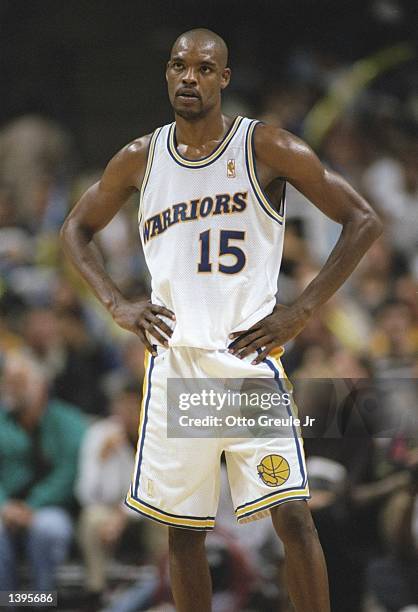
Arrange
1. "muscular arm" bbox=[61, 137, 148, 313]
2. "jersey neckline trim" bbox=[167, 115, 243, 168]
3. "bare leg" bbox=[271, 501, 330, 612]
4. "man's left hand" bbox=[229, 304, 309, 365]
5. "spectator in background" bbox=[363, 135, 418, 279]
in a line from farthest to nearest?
"spectator in background" bbox=[363, 135, 418, 279] → "muscular arm" bbox=[61, 137, 148, 313] → "jersey neckline trim" bbox=[167, 115, 243, 168] → "man's left hand" bbox=[229, 304, 309, 365] → "bare leg" bbox=[271, 501, 330, 612]

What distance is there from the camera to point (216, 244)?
295 cm

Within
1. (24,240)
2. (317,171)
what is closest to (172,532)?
(317,171)

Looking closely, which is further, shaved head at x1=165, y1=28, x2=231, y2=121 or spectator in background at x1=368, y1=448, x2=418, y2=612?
spectator in background at x1=368, y1=448, x2=418, y2=612

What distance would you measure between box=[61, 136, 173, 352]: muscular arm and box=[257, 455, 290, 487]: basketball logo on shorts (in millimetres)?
493

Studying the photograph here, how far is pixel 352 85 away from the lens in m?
5.07

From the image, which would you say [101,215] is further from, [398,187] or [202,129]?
[398,187]

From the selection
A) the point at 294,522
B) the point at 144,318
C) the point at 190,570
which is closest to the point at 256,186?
the point at 144,318

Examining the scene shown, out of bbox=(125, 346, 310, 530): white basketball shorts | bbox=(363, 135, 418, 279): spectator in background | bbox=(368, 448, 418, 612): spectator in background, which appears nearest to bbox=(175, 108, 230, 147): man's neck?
bbox=(125, 346, 310, 530): white basketball shorts

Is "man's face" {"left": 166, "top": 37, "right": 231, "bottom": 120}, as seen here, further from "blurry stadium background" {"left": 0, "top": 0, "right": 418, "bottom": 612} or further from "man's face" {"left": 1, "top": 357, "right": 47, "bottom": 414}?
"man's face" {"left": 1, "top": 357, "right": 47, "bottom": 414}

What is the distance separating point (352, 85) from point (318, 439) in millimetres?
1850

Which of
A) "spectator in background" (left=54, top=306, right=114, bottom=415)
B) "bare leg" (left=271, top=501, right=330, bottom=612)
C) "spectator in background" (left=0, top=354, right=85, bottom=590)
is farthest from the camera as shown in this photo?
"spectator in background" (left=54, top=306, right=114, bottom=415)

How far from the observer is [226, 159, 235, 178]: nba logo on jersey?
2.97 meters

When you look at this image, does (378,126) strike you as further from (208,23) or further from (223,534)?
(223,534)

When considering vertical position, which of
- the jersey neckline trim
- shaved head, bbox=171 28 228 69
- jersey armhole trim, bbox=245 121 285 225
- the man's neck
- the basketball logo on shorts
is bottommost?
the basketball logo on shorts
